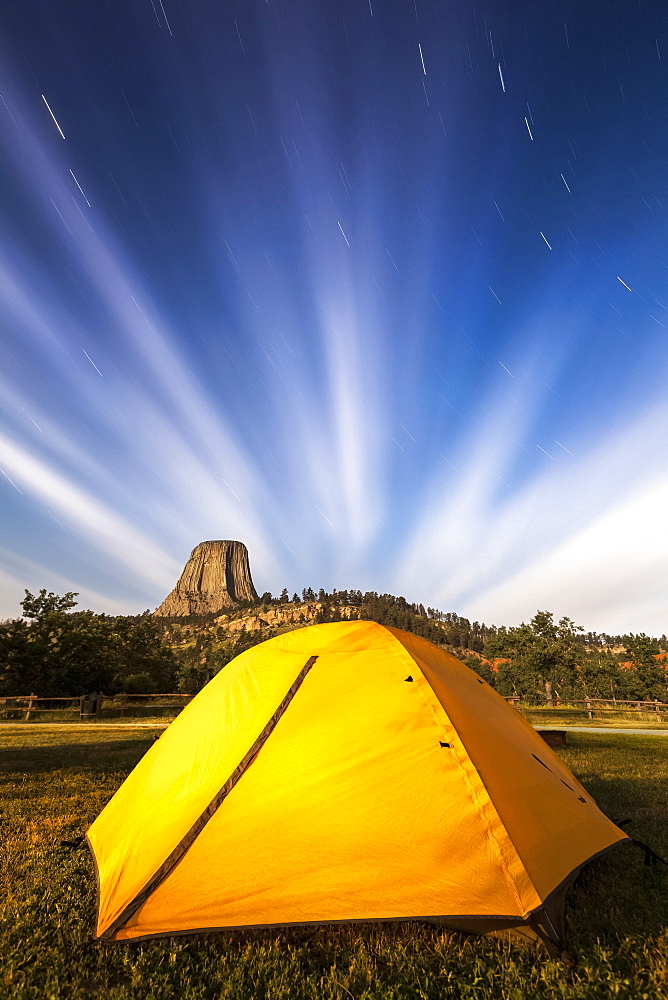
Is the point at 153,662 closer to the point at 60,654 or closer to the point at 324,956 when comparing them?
the point at 60,654

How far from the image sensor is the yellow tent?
3090mm

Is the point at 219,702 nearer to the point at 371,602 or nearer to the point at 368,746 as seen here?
the point at 368,746

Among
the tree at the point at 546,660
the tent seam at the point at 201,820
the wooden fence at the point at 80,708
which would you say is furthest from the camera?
the tree at the point at 546,660

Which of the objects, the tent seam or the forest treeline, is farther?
the forest treeline

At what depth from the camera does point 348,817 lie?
11.1ft

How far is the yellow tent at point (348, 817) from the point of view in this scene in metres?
3.09

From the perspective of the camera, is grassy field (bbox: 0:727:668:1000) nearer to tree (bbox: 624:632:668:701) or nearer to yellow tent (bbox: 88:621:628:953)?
yellow tent (bbox: 88:621:628:953)

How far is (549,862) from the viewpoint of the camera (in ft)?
11.0

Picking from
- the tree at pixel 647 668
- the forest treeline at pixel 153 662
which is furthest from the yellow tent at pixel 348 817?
the tree at pixel 647 668

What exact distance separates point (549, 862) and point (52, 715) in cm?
2493

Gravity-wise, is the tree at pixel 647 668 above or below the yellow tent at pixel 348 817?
above

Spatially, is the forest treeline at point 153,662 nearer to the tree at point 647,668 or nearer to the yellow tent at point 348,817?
the tree at point 647,668

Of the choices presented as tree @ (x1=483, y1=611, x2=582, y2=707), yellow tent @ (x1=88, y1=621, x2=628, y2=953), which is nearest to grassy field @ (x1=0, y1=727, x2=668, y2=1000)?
yellow tent @ (x1=88, y1=621, x2=628, y2=953)

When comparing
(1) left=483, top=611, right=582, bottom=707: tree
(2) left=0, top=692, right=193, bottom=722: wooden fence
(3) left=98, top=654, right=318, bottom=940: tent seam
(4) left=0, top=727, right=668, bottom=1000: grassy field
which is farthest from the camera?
(1) left=483, top=611, right=582, bottom=707: tree
